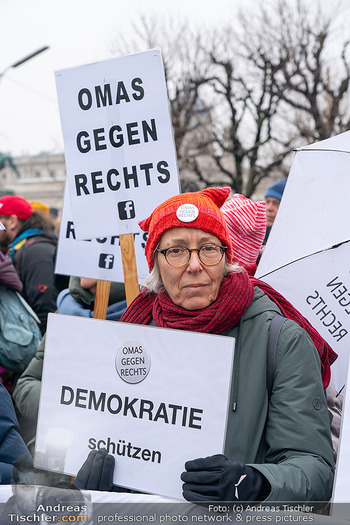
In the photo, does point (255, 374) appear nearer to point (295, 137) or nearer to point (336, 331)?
point (336, 331)

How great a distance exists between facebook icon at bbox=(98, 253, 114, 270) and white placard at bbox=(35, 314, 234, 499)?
76.8 inches

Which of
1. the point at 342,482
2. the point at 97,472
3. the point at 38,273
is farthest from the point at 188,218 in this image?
the point at 38,273

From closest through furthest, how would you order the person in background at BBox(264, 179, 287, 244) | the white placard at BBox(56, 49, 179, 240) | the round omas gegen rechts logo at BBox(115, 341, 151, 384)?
the round omas gegen rechts logo at BBox(115, 341, 151, 384)
the white placard at BBox(56, 49, 179, 240)
the person in background at BBox(264, 179, 287, 244)

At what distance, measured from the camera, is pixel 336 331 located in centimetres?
298

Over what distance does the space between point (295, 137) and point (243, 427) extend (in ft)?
58.4

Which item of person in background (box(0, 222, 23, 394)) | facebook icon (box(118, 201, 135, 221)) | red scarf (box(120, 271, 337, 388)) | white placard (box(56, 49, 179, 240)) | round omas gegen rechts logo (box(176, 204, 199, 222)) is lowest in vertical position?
person in background (box(0, 222, 23, 394))

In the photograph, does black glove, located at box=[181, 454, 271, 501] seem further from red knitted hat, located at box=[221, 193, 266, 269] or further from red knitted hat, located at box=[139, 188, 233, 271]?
red knitted hat, located at box=[221, 193, 266, 269]

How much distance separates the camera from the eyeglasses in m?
2.28

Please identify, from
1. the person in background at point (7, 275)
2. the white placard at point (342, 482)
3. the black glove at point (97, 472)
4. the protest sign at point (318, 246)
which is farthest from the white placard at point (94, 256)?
the white placard at point (342, 482)

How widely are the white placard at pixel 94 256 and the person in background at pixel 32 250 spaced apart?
1.09m

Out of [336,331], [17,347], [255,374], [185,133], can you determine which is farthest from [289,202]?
[185,133]

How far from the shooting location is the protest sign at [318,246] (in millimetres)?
2914

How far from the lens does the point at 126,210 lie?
3.47 m

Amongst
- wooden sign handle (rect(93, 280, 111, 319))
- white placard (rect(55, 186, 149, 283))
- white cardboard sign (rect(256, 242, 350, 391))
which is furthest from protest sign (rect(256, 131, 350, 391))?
wooden sign handle (rect(93, 280, 111, 319))
